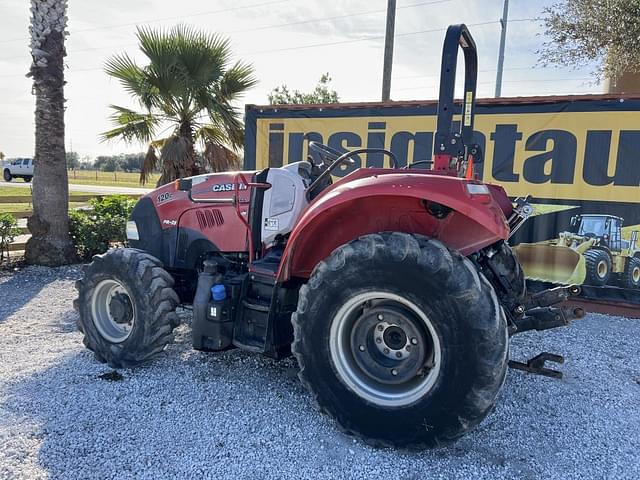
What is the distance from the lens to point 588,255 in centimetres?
612

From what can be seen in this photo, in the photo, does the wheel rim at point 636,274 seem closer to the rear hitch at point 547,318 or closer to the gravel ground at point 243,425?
the gravel ground at point 243,425

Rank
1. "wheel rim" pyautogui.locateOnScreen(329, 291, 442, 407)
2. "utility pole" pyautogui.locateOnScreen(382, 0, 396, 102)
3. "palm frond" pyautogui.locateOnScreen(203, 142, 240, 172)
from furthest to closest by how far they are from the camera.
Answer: "utility pole" pyautogui.locateOnScreen(382, 0, 396, 102), "palm frond" pyautogui.locateOnScreen(203, 142, 240, 172), "wheel rim" pyautogui.locateOnScreen(329, 291, 442, 407)

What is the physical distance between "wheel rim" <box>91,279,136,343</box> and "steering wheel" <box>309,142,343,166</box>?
1884mm

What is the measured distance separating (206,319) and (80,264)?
5.46 m

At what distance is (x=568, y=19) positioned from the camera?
10.3 m

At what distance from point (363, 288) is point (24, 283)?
6.12 m

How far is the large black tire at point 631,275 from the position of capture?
595 cm

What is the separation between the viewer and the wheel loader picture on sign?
5.97 meters

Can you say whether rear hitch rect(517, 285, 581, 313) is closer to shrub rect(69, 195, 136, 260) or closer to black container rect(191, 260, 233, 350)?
black container rect(191, 260, 233, 350)

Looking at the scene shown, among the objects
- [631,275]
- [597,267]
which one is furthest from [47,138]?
[631,275]

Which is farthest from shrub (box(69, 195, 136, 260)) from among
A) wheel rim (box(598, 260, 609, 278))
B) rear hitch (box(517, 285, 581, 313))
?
wheel rim (box(598, 260, 609, 278))

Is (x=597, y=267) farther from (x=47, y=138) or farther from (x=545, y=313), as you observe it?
(x=47, y=138)

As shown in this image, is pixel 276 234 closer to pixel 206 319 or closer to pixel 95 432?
pixel 206 319

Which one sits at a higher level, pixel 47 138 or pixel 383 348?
pixel 47 138
